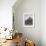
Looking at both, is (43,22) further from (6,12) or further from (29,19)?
(6,12)

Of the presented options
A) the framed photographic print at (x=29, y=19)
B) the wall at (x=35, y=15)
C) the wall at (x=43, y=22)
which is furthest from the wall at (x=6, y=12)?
the wall at (x=43, y=22)

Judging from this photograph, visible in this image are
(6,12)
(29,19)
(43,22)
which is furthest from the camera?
(29,19)

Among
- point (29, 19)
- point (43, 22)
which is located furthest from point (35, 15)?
point (43, 22)

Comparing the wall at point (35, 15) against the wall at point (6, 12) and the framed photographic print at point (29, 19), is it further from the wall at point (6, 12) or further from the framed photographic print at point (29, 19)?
the wall at point (6, 12)

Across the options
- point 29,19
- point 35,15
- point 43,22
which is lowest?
point 43,22

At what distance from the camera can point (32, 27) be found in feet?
17.2

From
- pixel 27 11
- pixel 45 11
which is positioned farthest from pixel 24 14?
pixel 45 11

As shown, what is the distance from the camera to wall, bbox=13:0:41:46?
527 cm

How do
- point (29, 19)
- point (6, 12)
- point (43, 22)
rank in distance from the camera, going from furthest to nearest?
point (29, 19) < point (43, 22) < point (6, 12)

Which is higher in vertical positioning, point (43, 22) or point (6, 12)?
point (6, 12)

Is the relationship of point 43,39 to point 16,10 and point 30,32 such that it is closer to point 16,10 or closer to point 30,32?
point 30,32

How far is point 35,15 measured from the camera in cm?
526

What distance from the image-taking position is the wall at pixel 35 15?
17.3 feet

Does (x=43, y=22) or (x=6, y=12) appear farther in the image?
(x=43, y=22)
